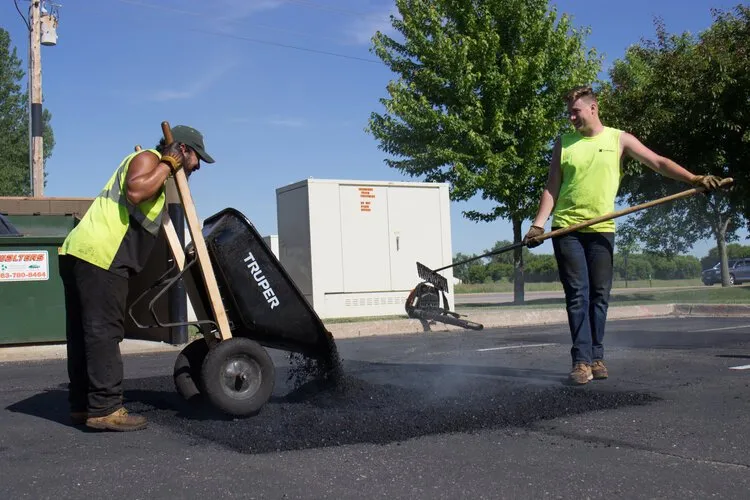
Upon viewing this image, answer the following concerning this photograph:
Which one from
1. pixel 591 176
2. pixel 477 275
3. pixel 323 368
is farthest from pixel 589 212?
pixel 477 275

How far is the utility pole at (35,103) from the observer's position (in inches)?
671

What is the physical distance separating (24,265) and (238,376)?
6476mm

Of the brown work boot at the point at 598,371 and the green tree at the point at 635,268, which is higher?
the green tree at the point at 635,268

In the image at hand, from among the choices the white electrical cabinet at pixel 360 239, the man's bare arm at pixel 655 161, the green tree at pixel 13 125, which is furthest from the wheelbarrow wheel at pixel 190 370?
the green tree at pixel 13 125

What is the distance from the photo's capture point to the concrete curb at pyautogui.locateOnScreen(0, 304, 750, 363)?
8852 millimetres

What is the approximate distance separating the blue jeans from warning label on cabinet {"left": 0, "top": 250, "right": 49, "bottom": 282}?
22.6 ft

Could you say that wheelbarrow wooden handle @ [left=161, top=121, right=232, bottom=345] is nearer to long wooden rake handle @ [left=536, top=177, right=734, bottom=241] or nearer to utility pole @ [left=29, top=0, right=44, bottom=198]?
long wooden rake handle @ [left=536, top=177, right=734, bottom=241]

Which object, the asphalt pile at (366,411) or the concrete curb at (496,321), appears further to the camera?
the concrete curb at (496,321)

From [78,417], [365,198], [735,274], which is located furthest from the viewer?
[735,274]

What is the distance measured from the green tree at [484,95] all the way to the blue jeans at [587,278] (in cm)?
1446

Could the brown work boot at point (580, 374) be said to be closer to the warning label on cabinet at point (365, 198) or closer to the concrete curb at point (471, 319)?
the concrete curb at point (471, 319)

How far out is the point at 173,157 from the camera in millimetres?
3979

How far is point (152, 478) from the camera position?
2928 mm

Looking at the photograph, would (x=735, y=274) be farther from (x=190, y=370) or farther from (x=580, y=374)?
(x=190, y=370)
